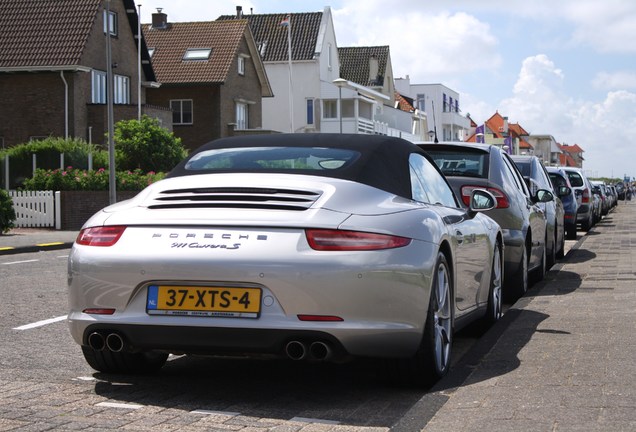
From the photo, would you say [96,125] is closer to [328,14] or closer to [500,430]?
[328,14]

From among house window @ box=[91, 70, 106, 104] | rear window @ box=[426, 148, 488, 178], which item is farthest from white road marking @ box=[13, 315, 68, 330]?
house window @ box=[91, 70, 106, 104]

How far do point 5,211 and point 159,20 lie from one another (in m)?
37.4

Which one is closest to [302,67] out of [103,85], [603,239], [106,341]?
[103,85]

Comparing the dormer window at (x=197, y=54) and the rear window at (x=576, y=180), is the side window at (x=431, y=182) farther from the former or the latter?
the dormer window at (x=197, y=54)

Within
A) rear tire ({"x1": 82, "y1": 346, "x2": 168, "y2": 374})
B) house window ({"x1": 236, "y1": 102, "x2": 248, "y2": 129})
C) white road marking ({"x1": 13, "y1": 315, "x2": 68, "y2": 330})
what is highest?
house window ({"x1": 236, "y1": 102, "x2": 248, "y2": 129})

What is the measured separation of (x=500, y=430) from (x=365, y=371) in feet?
7.34

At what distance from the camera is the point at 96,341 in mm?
6230

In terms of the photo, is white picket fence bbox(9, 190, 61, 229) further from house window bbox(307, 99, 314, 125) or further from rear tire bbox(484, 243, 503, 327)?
house window bbox(307, 99, 314, 125)

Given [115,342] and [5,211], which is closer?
[115,342]

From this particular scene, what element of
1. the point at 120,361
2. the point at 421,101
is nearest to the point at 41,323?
the point at 120,361

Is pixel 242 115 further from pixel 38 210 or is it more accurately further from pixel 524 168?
pixel 524 168

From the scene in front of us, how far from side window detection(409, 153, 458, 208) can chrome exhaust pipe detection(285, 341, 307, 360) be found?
1715mm

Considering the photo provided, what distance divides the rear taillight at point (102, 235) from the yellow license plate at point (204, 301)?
0.37 m

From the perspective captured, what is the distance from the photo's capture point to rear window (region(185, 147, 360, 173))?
6.68 meters
